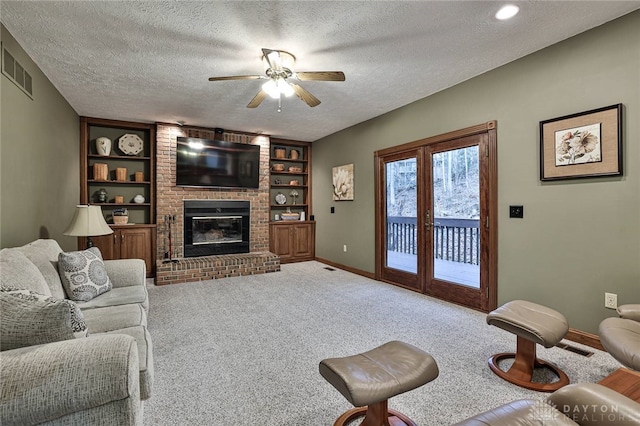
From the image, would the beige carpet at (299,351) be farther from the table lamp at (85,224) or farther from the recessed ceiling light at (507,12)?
the recessed ceiling light at (507,12)

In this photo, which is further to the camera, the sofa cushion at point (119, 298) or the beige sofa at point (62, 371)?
the sofa cushion at point (119, 298)

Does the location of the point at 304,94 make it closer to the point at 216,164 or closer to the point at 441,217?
the point at 441,217

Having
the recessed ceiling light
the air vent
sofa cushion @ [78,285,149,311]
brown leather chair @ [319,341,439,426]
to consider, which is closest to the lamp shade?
sofa cushion @ [78,285,149,311]

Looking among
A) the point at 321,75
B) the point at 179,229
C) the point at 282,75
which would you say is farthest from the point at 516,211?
the point at 179,229

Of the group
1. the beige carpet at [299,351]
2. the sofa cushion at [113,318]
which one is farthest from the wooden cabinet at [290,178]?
the sofa cushion at [113,318]

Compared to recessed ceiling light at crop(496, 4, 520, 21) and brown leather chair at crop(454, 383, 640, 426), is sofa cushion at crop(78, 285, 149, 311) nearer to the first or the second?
brown leather chair at crop(454, 383, 640, 426)

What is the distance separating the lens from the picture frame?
243 cm

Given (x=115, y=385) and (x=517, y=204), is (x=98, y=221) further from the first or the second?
(x=517, y=204)

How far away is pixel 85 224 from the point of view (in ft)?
11.1

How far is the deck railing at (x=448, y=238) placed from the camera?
142 inches

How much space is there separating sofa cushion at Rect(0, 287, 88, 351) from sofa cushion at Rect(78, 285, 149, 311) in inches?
47.5

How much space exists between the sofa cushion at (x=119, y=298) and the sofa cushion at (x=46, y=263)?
0.64 feet

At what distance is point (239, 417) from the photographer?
5.67 feet

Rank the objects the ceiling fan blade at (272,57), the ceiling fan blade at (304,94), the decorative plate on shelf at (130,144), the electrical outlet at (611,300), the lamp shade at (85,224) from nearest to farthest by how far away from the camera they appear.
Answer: the electrical outlet at (611,300), the ceiling fan blade at (272,57), the ceiling fan blade at (304,94), the lamp shade at (85,224), the decorative plate on shelf at (130,144)
